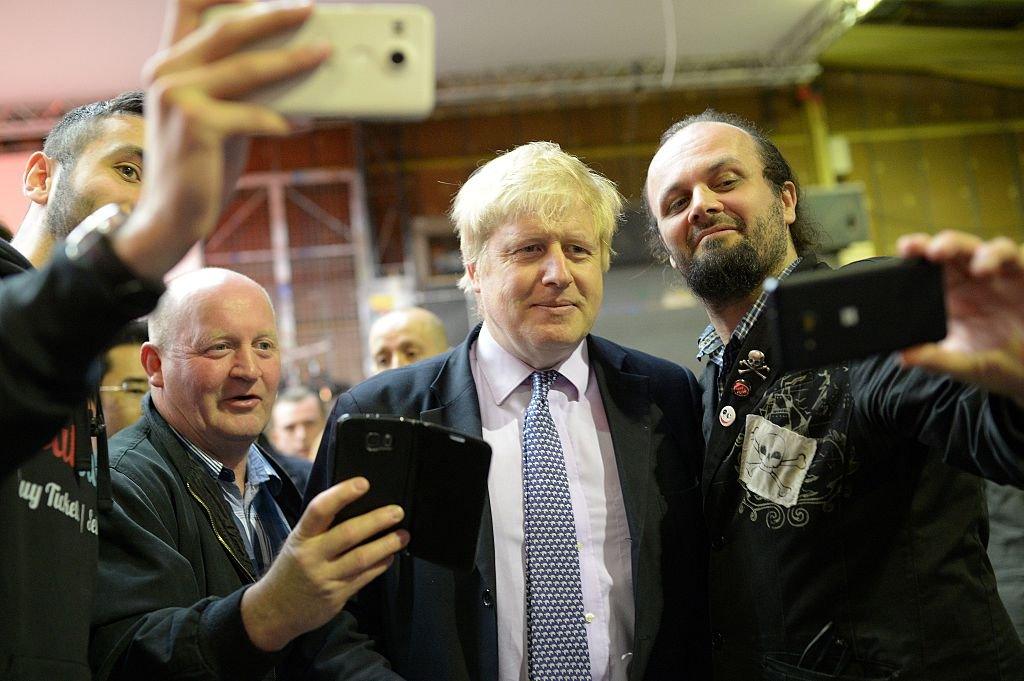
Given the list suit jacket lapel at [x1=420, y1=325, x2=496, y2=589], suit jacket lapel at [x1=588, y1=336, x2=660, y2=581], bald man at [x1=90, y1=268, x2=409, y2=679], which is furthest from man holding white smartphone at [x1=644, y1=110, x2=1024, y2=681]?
bald man at [x1=90, y1=268, x2=409, y2=679]

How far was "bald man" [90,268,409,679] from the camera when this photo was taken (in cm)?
127

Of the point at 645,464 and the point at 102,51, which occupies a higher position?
the point at 102,51

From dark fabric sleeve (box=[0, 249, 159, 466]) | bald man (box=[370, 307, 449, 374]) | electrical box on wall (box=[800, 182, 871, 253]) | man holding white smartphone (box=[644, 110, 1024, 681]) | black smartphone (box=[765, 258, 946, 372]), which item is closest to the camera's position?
dark fabric sleeve (box=[0, 249, 159, 466])

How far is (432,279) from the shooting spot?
8.21 m

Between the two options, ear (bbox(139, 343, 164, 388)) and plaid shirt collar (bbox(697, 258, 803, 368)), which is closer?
plaid shirt collar (bbox(697, 258, 803, 368))

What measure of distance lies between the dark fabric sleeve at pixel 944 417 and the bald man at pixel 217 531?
2.70 ft

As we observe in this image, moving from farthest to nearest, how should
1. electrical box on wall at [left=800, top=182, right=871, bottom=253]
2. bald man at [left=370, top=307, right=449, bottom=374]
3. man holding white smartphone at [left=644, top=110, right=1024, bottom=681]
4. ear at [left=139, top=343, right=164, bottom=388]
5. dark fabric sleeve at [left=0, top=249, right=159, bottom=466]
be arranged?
electrical box on wall at [left=800, top=182, right=871, bottom=253] → bald man at [left=370, top=307, right=449, bottom=374] → ear at [left=139, top=343, right=164, bottom=388] → man holding white smartphone at [left=644, top=110, right=1024, bottom=681] → dark fabric sleeve at [left=0, top=249, right=159, bottom=466]

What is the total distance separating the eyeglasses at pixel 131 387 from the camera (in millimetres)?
3146

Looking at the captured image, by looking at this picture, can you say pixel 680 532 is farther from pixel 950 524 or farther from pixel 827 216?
pixel 827 216

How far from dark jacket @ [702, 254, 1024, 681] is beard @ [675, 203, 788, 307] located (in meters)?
0.28

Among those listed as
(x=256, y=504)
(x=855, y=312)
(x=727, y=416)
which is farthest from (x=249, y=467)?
(x=855, y=312)

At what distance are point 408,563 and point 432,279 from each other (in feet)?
21.5

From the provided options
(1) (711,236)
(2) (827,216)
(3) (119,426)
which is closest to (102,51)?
(3) (119,426)

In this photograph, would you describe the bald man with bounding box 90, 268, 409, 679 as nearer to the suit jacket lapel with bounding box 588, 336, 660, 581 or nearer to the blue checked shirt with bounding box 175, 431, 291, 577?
the blue checked shirt with bounding box 175, 431, 291, 577
